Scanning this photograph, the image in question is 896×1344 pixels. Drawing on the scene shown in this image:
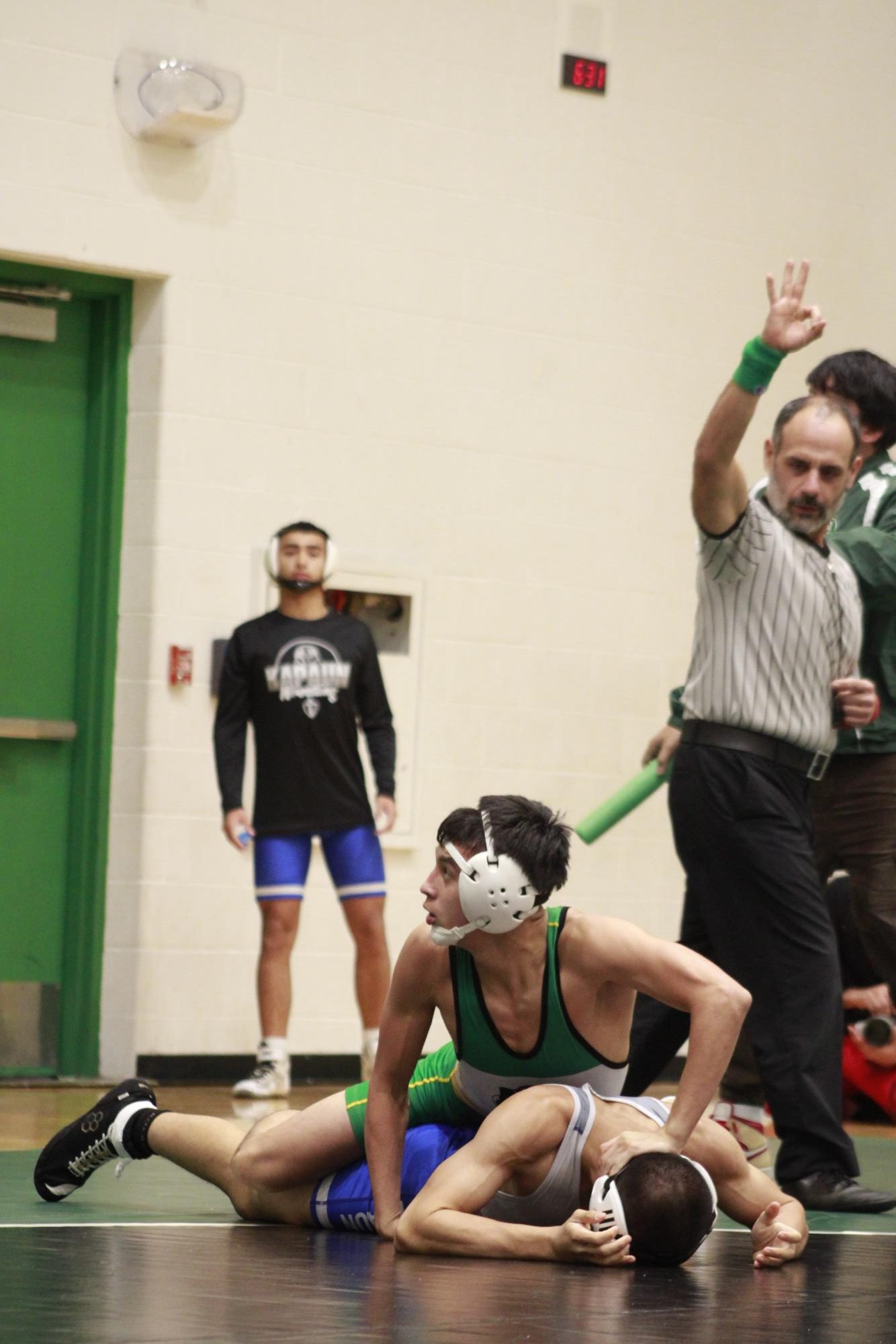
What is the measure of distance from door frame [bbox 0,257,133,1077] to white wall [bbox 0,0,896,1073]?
59 mm

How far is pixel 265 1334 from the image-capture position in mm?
2684

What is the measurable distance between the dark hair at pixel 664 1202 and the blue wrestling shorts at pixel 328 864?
3.52 metres

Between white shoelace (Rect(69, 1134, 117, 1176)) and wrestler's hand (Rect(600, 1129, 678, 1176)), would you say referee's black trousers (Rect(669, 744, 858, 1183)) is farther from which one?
white shoelace (Rect(69, 1134, 117, 1176))

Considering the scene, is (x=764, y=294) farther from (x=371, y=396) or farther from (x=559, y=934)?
(x=559, y=934)

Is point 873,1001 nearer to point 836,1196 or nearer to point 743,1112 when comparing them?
point 743,1112

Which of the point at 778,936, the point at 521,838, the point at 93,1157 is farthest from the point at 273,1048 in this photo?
the point at 521,838

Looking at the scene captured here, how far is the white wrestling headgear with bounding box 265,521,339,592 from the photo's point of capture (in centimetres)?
693

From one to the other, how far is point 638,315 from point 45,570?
104 inches

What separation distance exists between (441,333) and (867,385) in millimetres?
3258

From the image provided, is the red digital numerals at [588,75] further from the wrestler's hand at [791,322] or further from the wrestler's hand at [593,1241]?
the wrestler's hand at [593,1241]

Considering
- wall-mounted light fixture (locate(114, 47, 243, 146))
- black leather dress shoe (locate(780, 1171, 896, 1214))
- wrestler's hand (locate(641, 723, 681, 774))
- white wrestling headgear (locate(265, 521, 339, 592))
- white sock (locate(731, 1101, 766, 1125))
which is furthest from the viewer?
wall-mounted light fixture (locate(114, 47, 243, 146))

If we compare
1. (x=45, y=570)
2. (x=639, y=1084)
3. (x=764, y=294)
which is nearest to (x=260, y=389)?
(x=45, y=570)

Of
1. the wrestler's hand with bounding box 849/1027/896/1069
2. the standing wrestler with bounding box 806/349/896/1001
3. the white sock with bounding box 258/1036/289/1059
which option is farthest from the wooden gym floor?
the wrestler's hand with bounding box 849/1027/896/1069

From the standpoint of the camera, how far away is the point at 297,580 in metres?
6.97
